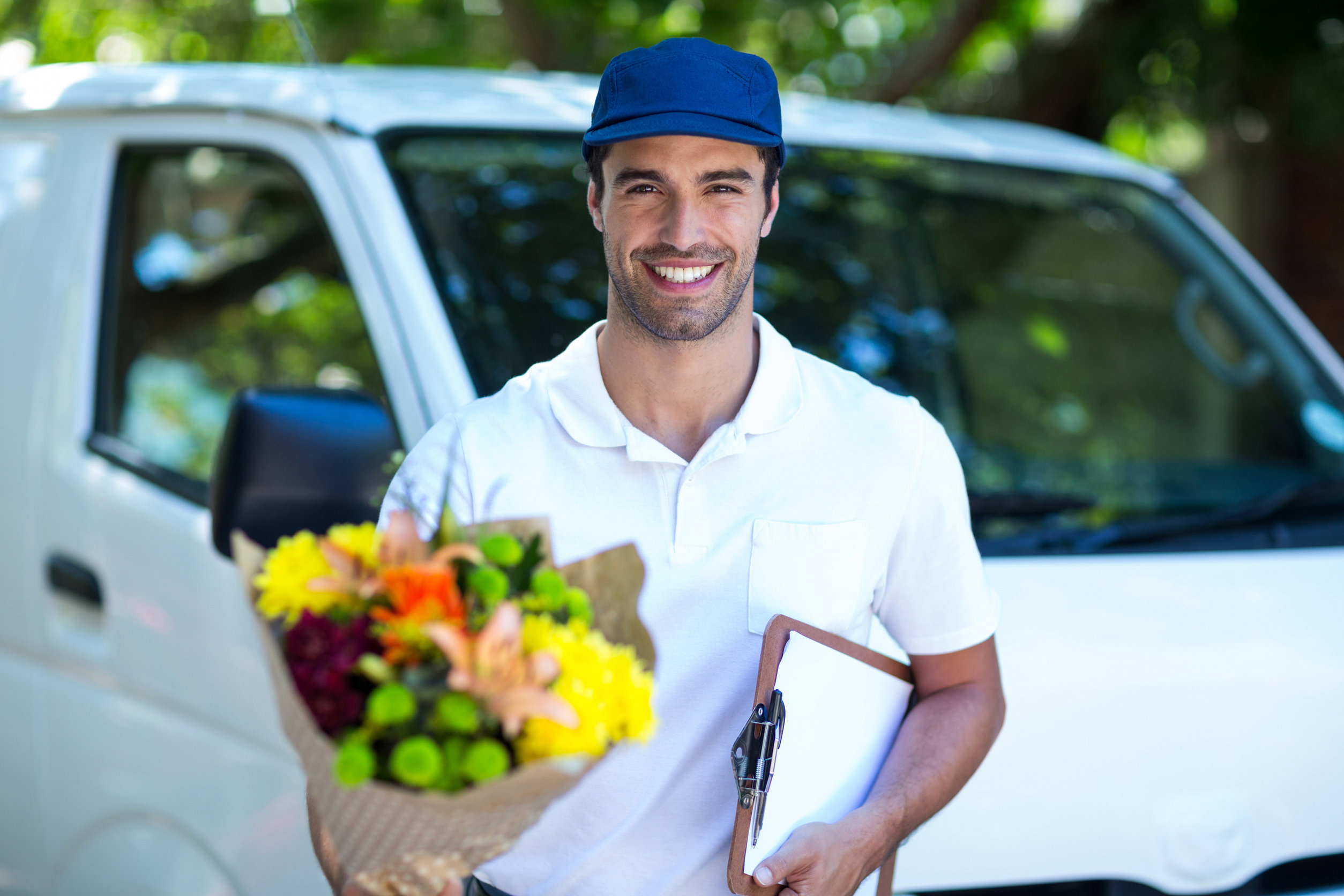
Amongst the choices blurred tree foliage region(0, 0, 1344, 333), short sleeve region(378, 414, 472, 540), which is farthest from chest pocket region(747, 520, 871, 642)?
blurred tree foliage region(0, 0, 1344, 333)

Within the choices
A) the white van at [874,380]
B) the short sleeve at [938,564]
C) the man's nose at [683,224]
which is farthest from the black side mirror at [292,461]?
the short sleeve at [938,564]

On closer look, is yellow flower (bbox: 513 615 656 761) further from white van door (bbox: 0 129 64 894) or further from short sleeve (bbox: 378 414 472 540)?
white van door (bbox: 0 129 64 894)

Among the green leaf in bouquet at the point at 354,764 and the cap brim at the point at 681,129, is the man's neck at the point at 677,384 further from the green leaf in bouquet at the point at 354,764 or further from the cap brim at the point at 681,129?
the green leaf in bouquet at the point at 354,764

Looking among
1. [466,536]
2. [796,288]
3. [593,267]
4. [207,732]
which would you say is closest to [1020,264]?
[796,288]

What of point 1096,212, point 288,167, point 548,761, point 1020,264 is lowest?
point 1020,264

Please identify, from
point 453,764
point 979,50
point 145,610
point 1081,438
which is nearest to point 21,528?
point 145,610

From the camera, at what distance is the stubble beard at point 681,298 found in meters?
1.87

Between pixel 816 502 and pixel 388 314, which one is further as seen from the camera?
pixel 388 314

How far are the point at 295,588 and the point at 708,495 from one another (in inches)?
28.8

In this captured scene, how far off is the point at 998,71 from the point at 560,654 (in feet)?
20.3

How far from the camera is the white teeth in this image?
6.12ft

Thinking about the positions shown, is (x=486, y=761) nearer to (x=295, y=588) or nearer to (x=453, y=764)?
(x=453, y=764)

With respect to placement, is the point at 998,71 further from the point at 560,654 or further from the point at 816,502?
the point at 560,654

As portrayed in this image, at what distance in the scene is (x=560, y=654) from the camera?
1108 mm
